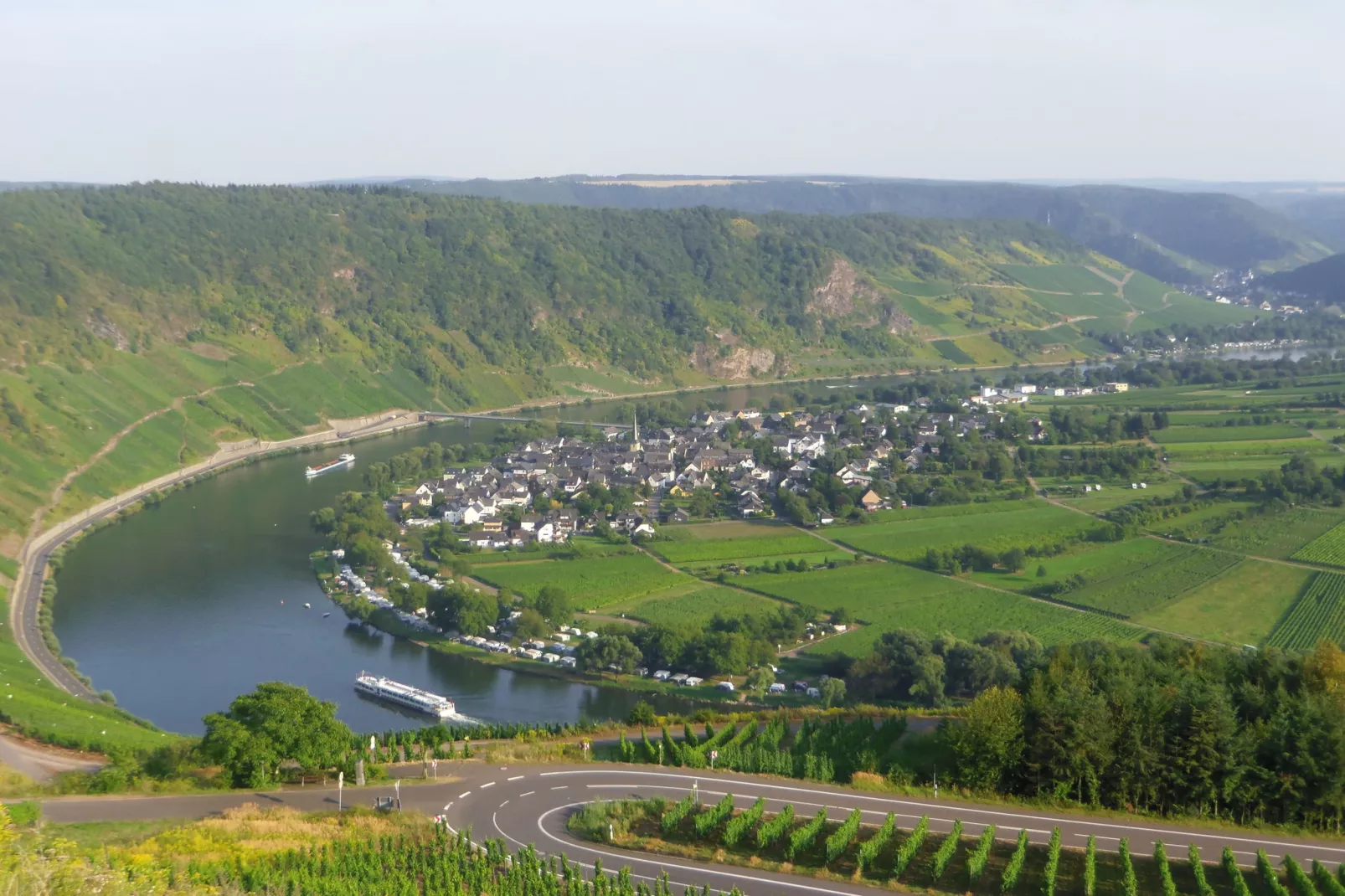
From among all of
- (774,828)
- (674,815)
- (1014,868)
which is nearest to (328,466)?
Answer: (674,815)

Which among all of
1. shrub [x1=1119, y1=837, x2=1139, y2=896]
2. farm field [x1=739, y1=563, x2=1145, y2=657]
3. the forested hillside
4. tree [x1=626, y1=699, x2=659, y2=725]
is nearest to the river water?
the forested hillside

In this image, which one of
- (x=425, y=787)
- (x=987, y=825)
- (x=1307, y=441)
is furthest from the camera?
(x=1307, y=441)

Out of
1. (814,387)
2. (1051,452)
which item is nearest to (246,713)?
(1051,452)

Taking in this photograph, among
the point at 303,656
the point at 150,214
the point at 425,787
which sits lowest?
the point at 303,656

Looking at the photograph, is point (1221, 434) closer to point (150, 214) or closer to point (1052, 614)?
point (1052, 614)

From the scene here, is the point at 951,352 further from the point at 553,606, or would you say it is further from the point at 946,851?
the point at 946,851
